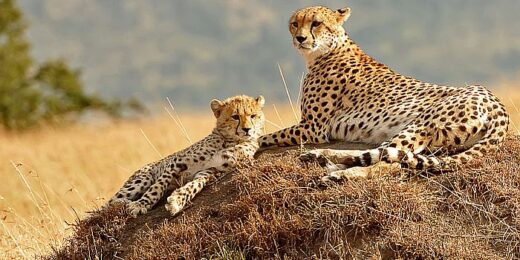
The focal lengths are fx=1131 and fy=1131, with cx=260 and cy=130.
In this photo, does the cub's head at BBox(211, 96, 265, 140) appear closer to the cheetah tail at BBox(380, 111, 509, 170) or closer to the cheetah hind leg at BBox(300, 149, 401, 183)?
the cheetah hind leg at BBox(300, 149, 401, 183)

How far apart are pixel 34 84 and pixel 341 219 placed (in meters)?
23.1

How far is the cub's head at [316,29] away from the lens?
749 centimetres

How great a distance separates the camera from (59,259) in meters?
6.26

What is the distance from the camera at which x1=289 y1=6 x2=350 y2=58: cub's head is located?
7492 mm

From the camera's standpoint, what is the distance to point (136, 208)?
640 cm

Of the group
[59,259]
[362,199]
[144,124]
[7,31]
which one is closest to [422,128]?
[362,199]

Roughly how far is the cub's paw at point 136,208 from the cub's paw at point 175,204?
250mm

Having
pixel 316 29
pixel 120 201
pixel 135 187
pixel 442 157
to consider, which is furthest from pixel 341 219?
pixel 316 29

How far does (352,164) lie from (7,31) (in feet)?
75.9

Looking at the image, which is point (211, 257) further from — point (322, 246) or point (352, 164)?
point (352, 164)

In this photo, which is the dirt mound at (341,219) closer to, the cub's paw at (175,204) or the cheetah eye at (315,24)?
the cub's paw at (175,204)

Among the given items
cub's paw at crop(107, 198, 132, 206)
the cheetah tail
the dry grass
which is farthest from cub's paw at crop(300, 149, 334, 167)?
the dry grass

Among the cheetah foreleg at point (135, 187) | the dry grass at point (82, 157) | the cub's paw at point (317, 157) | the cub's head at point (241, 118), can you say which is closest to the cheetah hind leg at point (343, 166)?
the cub's paw at point (317, 157)

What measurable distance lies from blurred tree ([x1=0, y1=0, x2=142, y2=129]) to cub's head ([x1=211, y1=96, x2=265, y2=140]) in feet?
63.5
